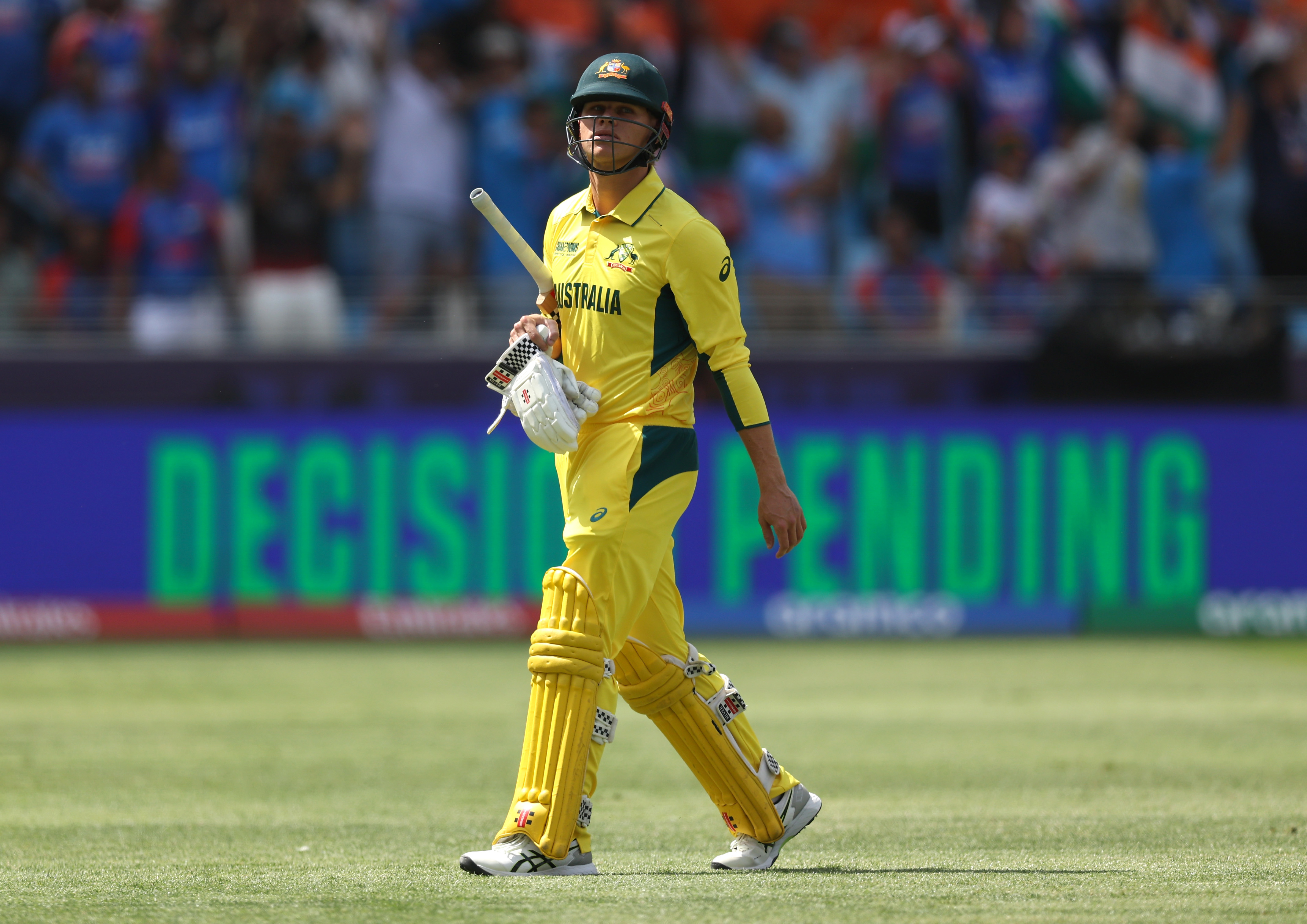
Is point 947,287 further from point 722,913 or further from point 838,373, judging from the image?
point 722,913

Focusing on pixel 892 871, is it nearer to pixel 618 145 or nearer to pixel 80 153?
pixel 618 145

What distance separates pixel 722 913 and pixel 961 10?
12528 millimetres

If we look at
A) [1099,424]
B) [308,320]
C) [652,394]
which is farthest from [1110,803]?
[308,320]

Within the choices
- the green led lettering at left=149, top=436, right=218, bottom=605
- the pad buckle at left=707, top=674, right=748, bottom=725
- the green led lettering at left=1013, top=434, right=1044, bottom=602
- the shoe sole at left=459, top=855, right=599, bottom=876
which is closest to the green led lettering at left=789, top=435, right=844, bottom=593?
the green led lettering at left=1013, top=434, right=1044, bottom=602

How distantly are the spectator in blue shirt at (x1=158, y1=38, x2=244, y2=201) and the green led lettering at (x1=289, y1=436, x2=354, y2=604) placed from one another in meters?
2.47

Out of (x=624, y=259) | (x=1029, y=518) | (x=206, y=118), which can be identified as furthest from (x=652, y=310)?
(x=206, y=118)

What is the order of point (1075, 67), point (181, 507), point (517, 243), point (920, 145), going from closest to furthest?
point (517, 243), point (181, 507), point (920, 145), point (1075, 67)

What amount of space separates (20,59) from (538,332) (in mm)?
10718

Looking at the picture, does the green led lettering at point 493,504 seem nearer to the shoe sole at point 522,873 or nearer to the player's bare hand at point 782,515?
the player's bare hand at point 782,515

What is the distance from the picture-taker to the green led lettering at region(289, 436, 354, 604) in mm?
13250

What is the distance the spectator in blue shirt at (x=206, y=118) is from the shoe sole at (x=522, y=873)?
10107 millimetres

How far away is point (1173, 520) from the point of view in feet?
44.8

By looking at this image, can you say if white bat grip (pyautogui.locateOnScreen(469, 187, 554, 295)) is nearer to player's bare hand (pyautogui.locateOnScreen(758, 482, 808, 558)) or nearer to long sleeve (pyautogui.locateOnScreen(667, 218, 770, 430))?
long sleeve (pyautogui.locateOnScreen(667, 218, 770, 430))

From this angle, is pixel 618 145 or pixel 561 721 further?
pixel 618 145
